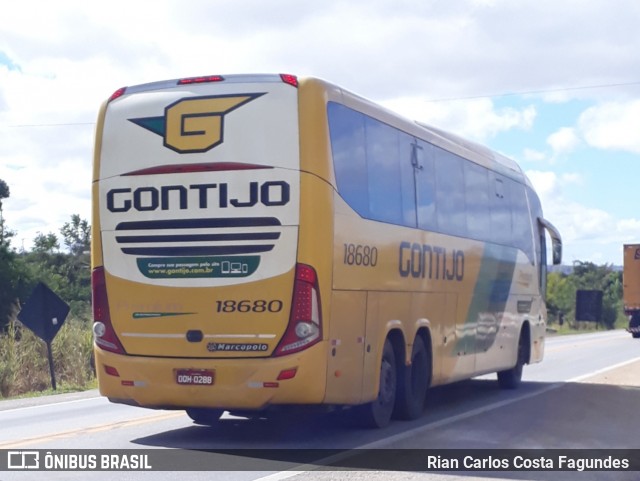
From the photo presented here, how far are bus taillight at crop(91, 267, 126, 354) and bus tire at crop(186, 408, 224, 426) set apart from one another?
1.91 metres

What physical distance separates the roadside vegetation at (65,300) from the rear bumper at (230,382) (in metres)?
8.92

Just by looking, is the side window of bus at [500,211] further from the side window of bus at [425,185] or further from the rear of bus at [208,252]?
the rear of bus at [208,252]

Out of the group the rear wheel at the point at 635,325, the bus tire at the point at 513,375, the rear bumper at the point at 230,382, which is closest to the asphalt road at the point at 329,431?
the rear bumper at the point at 230,382

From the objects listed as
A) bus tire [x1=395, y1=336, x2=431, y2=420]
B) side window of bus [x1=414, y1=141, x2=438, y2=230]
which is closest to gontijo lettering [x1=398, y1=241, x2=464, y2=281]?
side window of bus [x1=414, y1=141, x2=438, y2=230]

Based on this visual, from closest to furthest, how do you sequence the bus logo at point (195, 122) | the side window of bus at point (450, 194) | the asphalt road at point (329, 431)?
the asphalt road at point (329, 431), the bus logo at point (195, 122), the side window of bus at point (450, 194)

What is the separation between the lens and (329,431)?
12.7 meters

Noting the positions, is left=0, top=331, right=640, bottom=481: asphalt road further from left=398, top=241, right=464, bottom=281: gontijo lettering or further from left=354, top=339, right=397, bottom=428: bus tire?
left=398, top=241, right=464, bottom=281: gontijo lettering

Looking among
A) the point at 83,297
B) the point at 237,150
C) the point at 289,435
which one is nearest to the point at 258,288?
the point at 237,150

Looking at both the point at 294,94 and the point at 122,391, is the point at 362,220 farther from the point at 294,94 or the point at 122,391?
the point at 122,391

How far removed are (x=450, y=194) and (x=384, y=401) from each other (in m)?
3.61

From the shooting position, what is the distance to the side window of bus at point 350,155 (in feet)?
37.7

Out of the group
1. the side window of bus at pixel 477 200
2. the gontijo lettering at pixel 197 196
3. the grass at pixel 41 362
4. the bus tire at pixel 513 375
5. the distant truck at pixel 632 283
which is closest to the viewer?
the gontijo lettering at pixel 197 196

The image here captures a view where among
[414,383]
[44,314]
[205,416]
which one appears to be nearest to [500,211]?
[414,383]

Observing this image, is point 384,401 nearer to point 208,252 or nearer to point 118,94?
point 208,252
